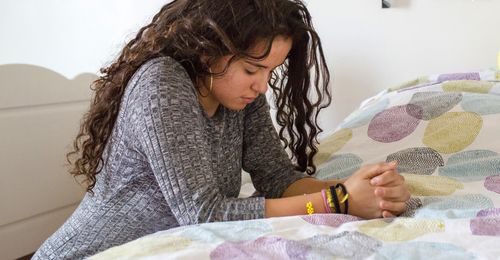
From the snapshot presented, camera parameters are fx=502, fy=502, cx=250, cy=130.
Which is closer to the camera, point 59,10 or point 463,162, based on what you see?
point 463,162

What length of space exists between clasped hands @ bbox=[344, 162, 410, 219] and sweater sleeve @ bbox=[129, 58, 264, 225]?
14 centimetres

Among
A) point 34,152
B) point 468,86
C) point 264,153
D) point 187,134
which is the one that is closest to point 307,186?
point 264,153

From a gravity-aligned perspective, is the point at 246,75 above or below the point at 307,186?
above

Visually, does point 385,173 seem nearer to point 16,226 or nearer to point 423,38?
point 423,38

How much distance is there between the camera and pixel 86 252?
2.66 feet

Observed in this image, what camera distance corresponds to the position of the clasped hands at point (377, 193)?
74cm

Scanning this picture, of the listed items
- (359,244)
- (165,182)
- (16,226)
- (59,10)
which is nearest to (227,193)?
(165,182)

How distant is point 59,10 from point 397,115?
57.7 inches

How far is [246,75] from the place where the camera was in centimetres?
82

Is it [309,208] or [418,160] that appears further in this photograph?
[418,160]

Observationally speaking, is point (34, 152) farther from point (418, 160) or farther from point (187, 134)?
point (418, 160)

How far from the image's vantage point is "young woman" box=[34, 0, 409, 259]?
0.71 meters

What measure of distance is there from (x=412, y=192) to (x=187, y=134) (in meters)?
0.40

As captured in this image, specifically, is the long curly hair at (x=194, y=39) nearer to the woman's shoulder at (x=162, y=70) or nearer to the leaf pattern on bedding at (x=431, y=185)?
the woman's shoulder at (x=162, y=70)
